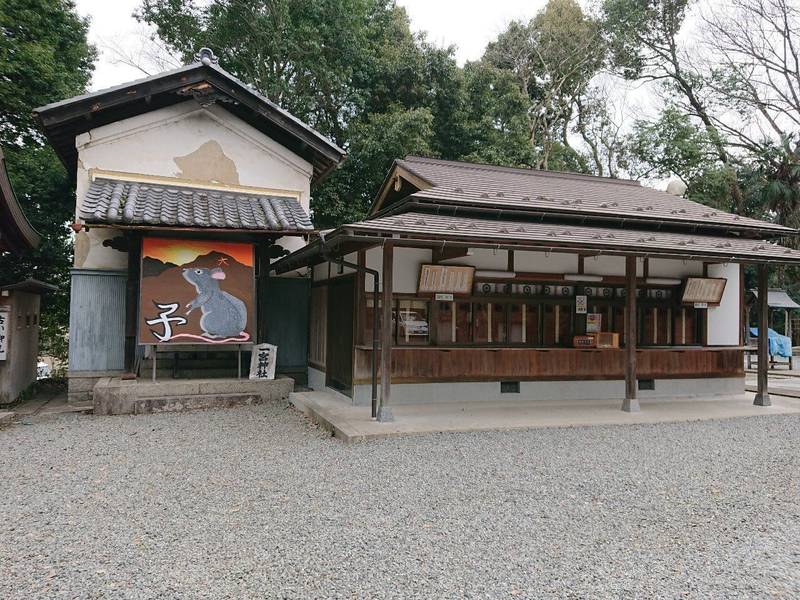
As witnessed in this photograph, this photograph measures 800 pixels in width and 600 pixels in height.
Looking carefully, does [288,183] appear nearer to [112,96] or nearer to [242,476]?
[112,96]

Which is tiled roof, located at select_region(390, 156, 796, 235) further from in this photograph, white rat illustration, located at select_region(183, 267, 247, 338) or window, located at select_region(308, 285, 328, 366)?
white rat illustration, located at select_region(183, 267, 247, 338)

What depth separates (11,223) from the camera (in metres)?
8.73

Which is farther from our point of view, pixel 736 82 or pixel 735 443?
pixel 736 82

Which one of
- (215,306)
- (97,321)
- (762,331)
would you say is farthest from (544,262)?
(97,321)

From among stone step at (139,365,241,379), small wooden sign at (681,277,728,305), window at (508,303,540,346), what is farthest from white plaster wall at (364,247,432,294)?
small wooden sign at (681,277,728,305)

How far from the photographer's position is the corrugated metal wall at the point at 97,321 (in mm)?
9312

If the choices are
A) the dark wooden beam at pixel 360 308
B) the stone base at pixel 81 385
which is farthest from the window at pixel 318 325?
the stone base at pixel 81 385

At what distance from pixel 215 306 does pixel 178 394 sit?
4.96 ft

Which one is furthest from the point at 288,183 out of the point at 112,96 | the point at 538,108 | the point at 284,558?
the point at 538,108

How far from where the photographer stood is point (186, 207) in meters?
8.95

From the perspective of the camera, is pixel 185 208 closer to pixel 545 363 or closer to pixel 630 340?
pixel 545 363

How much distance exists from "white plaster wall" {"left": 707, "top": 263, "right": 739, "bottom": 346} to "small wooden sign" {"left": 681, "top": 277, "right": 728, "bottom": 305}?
0.25 meters

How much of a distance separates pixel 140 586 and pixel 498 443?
426 cm

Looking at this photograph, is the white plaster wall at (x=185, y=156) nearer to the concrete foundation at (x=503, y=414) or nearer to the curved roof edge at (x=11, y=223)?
the curved roof edge at (x=11, y=223)
